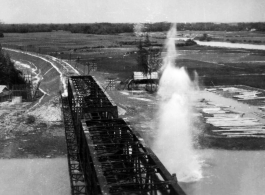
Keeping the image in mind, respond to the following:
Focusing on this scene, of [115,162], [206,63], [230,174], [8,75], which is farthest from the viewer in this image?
[206,63]

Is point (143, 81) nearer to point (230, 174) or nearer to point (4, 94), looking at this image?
point (4, 94)

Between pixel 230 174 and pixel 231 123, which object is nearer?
pixel 230 174

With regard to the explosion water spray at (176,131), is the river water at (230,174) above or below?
below

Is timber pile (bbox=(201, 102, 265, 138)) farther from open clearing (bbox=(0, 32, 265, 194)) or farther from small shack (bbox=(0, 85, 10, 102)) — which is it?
small shack (bbox=(0, 85, 10, 102))

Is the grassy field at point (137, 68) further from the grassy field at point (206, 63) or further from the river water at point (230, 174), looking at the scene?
the river water at point (230, 174)

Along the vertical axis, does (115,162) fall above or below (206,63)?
above

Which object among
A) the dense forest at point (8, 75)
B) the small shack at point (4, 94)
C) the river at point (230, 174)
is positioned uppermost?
the dense forest at point (8, 75)

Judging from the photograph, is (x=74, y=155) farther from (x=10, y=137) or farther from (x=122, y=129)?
(x=10, y=137)

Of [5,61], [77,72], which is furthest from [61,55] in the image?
[5,61]

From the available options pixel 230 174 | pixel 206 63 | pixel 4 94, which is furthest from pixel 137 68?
pixel 230 174

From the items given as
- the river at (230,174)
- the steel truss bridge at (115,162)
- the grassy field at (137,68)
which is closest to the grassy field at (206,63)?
the grassy field at (137,68)
